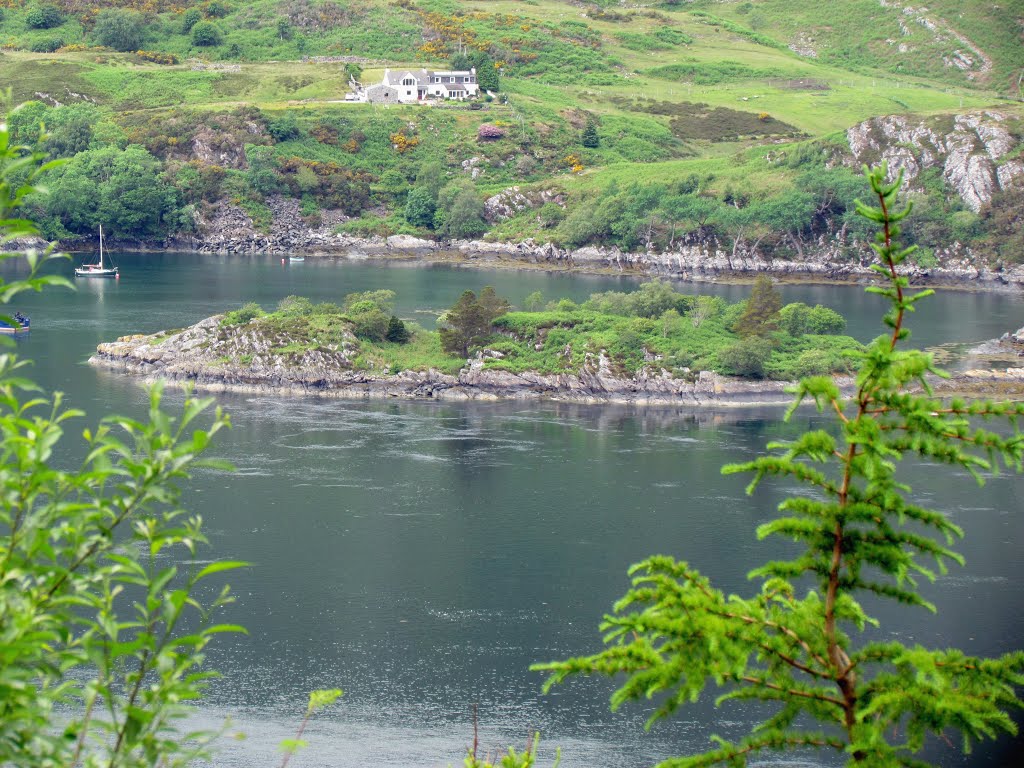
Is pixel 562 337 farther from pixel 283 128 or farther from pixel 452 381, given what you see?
pixel 283 128

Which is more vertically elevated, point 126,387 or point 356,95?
point 356,95

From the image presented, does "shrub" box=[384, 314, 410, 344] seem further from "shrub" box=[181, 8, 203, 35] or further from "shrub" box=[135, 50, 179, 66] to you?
"shrub" box=[181, 8, 203, 35]

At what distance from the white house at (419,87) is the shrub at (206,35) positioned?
19005 mm

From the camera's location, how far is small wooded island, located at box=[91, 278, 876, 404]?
156ft

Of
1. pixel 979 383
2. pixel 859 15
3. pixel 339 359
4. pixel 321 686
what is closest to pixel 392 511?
pixel 321 686

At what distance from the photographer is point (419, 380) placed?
47594 millimetres

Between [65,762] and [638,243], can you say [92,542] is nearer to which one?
[65,762]

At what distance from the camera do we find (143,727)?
5375mm

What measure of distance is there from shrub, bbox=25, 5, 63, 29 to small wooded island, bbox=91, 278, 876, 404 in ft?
239

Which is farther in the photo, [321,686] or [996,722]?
[321,686]

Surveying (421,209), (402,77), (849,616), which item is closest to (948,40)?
(402,77)

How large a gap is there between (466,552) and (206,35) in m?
90.8

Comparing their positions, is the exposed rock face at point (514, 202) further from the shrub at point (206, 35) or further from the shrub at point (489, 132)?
the shrub at point (206, 35)

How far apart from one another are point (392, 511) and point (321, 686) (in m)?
10.1
